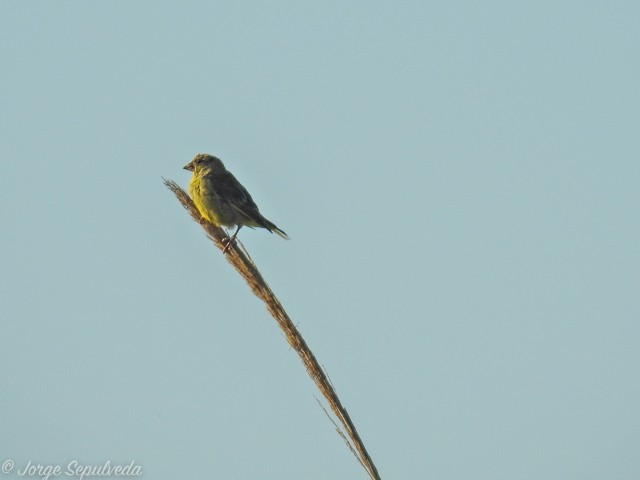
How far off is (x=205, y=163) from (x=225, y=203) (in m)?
0.88

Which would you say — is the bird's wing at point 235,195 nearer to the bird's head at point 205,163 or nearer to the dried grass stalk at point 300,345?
the bird's head at point 205,163

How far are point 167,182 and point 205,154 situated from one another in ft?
14.2

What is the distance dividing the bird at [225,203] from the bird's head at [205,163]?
0.24 meters

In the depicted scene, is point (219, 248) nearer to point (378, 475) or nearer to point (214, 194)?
point (378, 475)

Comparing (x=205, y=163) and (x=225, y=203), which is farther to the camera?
(x=205, y=163)

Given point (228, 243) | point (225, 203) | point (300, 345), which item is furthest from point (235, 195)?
point (300, 345)

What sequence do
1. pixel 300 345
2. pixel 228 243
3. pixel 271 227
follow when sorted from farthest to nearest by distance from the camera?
pixel 271 227 → pixel 228 243 → pixel 300 345

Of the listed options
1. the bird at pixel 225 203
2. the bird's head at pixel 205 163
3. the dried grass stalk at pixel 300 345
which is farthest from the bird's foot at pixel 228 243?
the bird's head at pixel 205 163

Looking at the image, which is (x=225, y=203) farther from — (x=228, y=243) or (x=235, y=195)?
(x=228, y=243)

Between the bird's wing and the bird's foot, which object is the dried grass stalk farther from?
the bird's wing

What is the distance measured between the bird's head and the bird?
24 cm

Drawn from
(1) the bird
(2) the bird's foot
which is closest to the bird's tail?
(1) the bird

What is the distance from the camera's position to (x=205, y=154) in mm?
10586

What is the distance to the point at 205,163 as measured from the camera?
34.5 ft
